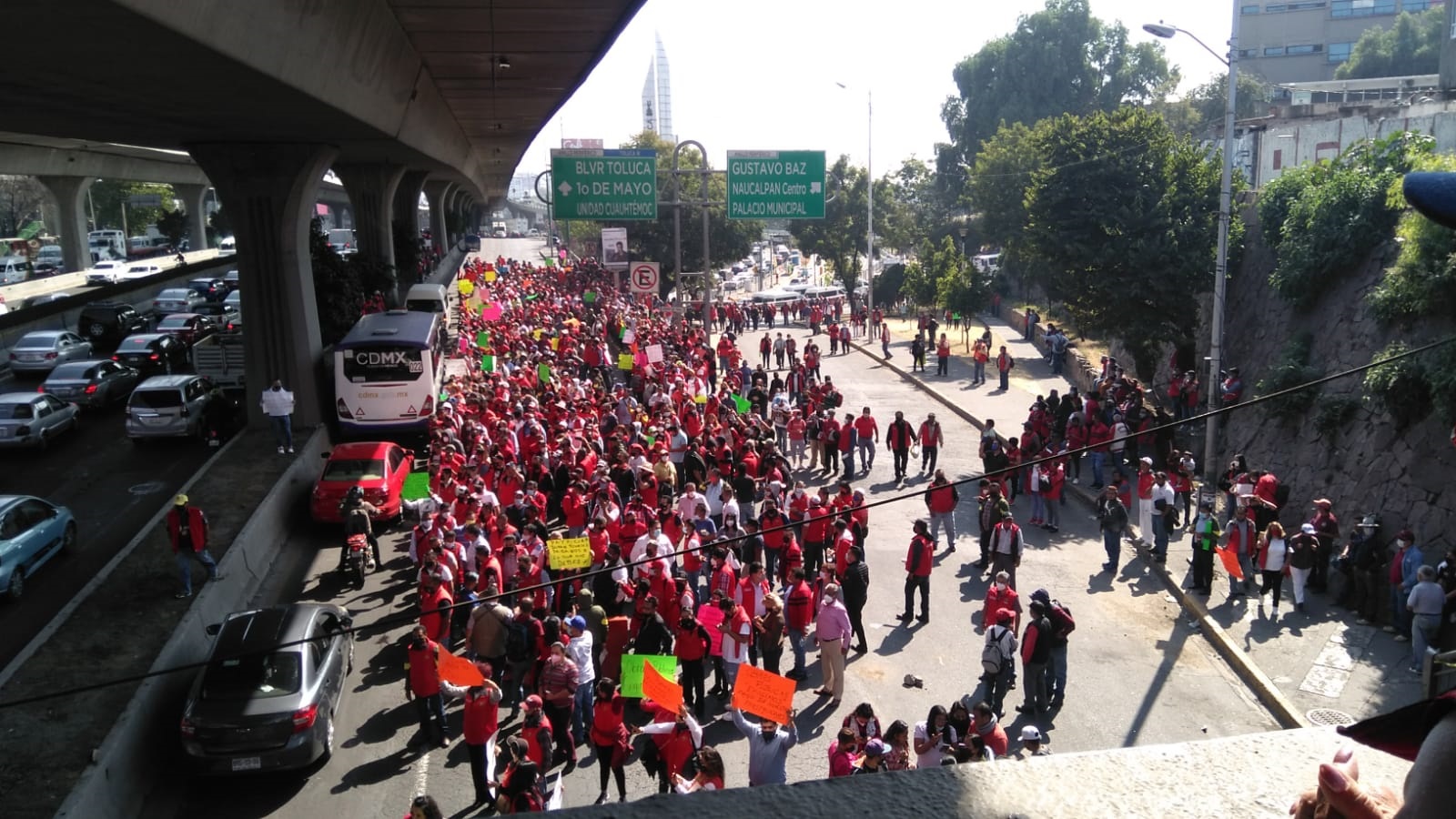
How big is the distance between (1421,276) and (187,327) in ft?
108

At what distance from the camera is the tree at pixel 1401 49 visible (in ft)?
264

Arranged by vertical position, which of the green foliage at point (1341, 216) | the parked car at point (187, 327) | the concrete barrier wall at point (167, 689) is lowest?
the concrete barrier wall at point (167, 689)

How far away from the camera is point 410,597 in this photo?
15.0 meters

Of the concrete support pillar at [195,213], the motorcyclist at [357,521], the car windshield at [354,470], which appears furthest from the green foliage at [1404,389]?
the concrete support pillar at [195,213]

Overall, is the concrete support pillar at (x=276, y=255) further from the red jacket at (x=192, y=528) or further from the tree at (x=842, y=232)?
the tree at (x=842, y=232)

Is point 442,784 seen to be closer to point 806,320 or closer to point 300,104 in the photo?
point 300,104

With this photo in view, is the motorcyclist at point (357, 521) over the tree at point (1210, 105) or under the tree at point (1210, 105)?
under

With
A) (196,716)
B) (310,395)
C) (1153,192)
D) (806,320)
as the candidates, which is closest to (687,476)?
(196,716)

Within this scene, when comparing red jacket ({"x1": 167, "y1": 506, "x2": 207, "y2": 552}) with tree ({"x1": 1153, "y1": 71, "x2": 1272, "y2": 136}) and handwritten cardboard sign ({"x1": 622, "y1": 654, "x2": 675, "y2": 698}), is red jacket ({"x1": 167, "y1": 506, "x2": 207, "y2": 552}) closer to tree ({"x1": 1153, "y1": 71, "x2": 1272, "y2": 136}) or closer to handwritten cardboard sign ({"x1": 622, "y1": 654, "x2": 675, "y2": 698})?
handwritten cardboard sign ({"x1": 622, "y1": 654, "x2": 675, "y2": 698})

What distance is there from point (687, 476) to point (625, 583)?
530 cm

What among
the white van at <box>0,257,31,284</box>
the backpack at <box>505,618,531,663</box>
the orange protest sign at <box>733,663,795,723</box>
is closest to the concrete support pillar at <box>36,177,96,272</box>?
the white van at <box>0,257,31,284</box>

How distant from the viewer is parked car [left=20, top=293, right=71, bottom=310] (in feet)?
139

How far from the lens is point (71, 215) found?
53.4m

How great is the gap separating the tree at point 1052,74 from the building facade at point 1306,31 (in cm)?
916
